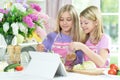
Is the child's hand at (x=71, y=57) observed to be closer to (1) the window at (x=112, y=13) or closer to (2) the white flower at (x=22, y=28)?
(2) the white flower at (x=22, y=28)

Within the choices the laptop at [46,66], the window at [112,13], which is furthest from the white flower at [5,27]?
the window at [112,13]

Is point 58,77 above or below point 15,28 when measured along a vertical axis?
below

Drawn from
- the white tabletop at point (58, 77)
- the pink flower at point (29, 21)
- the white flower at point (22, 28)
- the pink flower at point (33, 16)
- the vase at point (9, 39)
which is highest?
the pink flower at point (33, 16)

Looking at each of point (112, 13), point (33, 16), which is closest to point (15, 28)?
point (33, 16)

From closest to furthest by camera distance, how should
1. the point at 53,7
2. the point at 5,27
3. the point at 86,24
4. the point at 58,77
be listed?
the point at 58,77
the point at 5,27
the point at 86,24
the point at 53,7

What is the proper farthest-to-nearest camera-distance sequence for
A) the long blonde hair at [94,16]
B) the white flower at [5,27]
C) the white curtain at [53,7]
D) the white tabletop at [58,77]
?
1. the white curtain at [53,7]
2. the long blonde hair at [94,16]
3. the white flower at [5,27]
4. the white tabletop at [58,77]

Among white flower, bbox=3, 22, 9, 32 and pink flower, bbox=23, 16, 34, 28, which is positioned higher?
pink flower, bbox=23, 16, 34, 28

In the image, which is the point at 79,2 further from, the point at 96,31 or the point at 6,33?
the point at 6,33

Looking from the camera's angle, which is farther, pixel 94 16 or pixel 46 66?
pixel 94 16

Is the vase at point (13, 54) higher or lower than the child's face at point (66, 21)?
lower

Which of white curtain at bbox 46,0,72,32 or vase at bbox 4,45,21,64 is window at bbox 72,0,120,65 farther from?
vase at bbox 4,45,21,64

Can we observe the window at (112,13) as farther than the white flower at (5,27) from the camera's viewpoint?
Yes

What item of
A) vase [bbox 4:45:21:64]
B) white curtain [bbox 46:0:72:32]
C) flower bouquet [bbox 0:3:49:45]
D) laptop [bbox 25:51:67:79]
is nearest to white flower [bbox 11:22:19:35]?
flower bouquet [bbox 0:3:49:45]

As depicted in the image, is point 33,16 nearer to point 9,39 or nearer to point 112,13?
point 9,39
